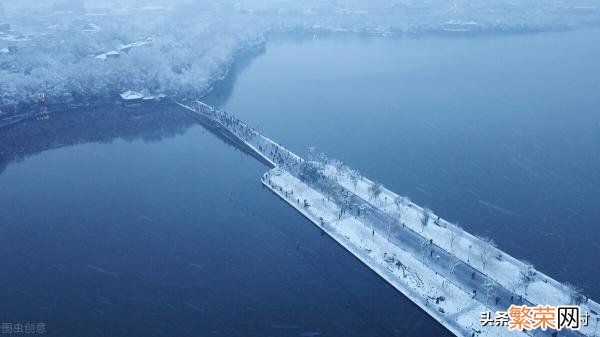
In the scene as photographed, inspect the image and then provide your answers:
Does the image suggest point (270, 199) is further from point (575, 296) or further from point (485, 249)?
point (575, 296)

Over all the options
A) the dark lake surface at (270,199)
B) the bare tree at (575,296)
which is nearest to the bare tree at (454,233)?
the dark lake surface at (270,199)

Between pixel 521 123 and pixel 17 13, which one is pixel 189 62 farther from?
pixel 17 13

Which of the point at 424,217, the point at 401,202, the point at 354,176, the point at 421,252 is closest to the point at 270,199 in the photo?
the point at 354,176

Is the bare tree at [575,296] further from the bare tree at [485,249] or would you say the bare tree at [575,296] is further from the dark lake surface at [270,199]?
the bare tree at [485,249]

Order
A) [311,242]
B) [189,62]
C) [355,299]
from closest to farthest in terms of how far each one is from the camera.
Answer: [355,299] → [311,242] → [189,62]

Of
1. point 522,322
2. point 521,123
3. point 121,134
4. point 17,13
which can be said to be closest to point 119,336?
point 522,322

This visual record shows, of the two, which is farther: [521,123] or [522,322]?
[521,123]

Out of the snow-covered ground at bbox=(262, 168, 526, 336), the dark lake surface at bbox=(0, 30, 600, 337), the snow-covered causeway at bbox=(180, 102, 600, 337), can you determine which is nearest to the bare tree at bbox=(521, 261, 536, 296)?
the snow-covered causeway at bbox=(180, 102, 600, 337)
